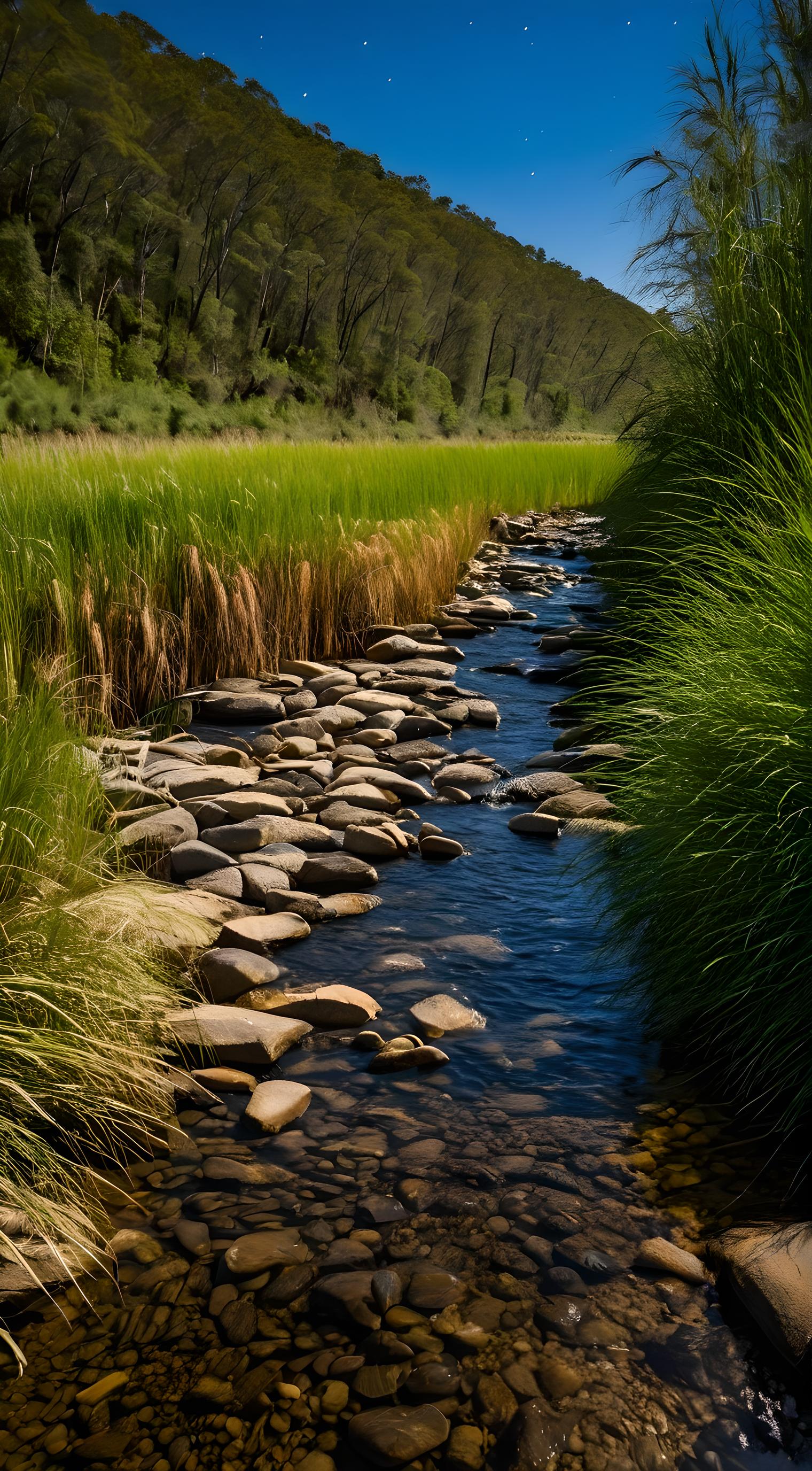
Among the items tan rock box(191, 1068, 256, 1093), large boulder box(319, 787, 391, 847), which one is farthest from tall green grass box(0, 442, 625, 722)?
tan rock box(191, 1068, 256, 1093)

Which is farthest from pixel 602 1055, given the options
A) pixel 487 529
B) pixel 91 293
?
pixel 91 293

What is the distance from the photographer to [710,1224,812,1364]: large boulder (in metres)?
1.71

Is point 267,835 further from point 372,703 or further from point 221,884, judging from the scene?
point 372,703

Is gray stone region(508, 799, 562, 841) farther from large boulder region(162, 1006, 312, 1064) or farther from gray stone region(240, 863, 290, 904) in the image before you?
large boulder region(162, 1006, 312, 1064)

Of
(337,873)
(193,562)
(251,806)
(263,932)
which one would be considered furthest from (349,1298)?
(193,562)

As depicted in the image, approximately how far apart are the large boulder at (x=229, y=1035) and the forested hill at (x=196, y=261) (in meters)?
6.56

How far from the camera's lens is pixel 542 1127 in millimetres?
2297

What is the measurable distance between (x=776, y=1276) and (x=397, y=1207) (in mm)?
727

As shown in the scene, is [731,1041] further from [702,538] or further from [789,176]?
[789,176]

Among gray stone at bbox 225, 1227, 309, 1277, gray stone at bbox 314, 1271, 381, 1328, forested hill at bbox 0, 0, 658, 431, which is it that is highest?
forested hill at bbox 0, 0, 658, 431

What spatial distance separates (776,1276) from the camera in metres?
1.78

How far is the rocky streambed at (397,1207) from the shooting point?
5.23ft

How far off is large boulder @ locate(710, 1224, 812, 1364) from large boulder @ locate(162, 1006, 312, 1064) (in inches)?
45.8

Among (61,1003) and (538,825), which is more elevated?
(61,1003)
